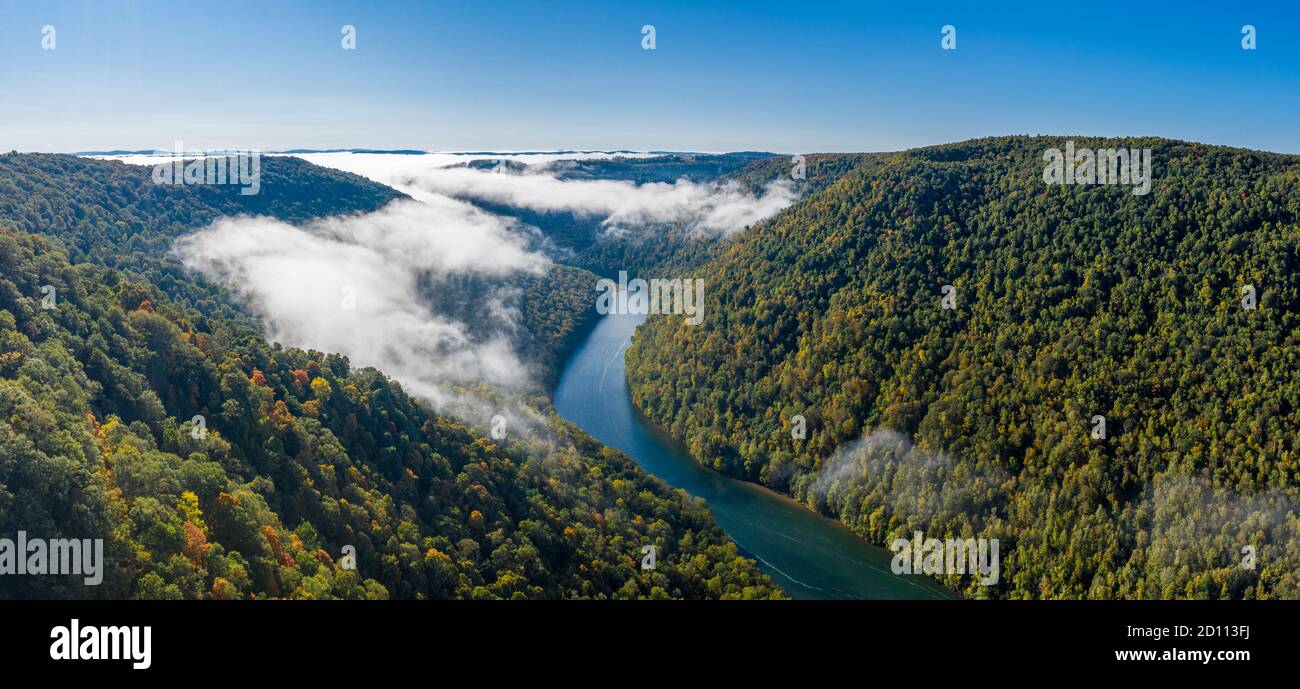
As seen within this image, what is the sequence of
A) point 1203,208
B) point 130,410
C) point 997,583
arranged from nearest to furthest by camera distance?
point 130,410 → point 997,583 → point 1203,208

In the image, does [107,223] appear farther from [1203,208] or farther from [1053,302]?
[1203,208]

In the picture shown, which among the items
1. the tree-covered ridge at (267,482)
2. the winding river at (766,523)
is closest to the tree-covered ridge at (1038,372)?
the winding river at (766,523)

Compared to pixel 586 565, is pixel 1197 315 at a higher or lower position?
higher

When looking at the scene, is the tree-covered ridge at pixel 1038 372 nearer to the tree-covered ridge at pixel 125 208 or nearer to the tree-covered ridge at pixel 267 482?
the tree-covered ridge at pixel 267 482

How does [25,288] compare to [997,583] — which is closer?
[25,288]

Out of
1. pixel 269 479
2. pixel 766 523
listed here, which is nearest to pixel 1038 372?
pixel 766 523

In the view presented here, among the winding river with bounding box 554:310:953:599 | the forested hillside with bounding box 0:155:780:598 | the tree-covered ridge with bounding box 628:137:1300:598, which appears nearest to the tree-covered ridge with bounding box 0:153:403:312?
the forested hillside with bounding box 0:155:780:598

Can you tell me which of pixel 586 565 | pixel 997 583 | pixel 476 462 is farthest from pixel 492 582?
pixel 997 583
